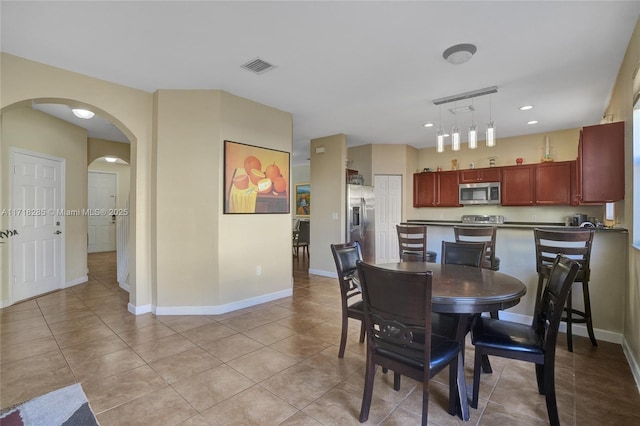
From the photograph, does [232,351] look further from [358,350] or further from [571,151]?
[571,151]

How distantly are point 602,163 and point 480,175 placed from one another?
3.28m

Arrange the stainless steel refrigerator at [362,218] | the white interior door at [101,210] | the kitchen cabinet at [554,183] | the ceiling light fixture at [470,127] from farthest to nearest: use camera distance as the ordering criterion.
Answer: the white interior door at [101,210]
the stainless steel refrigerator at [362,218]
the kitchen cabinet at [554,183]
the ceiling light fixture at [470,127]

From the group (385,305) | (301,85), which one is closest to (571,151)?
(301,85)

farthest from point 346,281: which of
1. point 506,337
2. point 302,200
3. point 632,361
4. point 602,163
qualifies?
point 302,200

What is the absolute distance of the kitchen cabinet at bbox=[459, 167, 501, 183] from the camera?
5.89 m

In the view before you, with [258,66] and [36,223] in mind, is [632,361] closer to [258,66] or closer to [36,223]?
[258,66]

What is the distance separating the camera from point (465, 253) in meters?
2.87

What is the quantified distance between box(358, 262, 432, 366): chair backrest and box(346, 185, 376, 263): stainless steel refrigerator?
12.9 feet

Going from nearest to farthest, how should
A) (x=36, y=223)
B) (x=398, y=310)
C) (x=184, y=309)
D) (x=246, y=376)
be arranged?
(x=398, y=310) → (x=246, y=376) → (x=184, y=309) → (x=36, y=223)

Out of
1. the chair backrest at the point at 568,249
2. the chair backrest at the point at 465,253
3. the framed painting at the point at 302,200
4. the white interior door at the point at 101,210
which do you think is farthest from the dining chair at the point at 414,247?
the white interior door at the point at 101,210

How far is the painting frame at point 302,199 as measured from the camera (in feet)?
31.4

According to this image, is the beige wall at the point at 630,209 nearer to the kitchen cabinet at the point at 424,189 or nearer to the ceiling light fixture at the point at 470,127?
the ceiling light fixture at the point at 470,127

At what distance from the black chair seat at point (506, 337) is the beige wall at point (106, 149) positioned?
6.86m

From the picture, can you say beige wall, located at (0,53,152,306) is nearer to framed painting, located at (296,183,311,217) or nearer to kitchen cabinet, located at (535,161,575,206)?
framed painting, located at (296,183,311,217)
